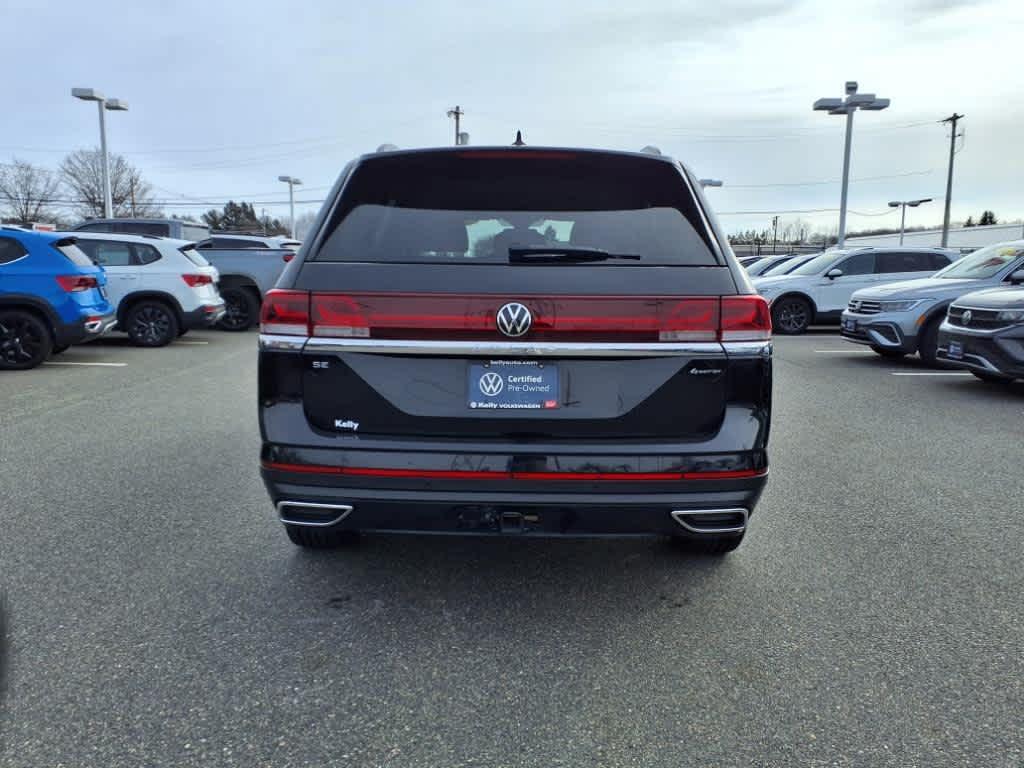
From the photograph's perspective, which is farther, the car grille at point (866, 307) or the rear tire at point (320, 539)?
the car grille at point (866, 307)

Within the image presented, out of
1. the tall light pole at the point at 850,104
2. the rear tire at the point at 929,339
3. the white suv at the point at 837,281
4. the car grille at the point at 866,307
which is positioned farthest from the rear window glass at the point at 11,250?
the tall light pole at the point at 850,104

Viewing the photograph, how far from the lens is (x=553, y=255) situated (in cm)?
281

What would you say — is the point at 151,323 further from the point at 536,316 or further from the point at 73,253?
the point at 536,316

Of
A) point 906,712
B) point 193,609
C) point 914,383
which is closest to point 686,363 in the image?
point 906,712

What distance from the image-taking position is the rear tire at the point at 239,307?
1534 cm

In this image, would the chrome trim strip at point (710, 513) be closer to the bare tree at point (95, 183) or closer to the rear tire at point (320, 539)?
the rear tire at point (320, 539)

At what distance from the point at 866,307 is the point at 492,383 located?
33.2ft

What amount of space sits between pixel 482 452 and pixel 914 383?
323 inches

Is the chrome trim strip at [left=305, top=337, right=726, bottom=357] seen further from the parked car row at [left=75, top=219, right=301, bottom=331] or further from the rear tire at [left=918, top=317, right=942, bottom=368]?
the parked car row at [left=75, top=219, right=301, bottom=331]

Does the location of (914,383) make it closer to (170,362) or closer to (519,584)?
(519,584)

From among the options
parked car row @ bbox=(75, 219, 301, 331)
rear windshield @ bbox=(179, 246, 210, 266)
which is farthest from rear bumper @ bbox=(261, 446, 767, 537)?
parked car row @ bbox=(75, 219, 301, 331)

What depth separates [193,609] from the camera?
3160 mm

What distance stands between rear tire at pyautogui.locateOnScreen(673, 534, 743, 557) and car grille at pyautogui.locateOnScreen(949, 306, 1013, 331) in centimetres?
580

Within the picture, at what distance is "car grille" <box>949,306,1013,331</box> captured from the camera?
Answer: 26.2 ft
